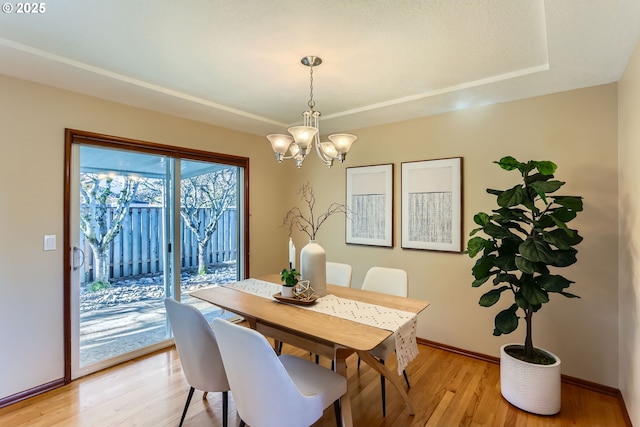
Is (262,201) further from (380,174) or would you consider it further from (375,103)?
(375,103)

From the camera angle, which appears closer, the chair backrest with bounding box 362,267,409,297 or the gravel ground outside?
the chair backrest with bounding box 362,267,409,297

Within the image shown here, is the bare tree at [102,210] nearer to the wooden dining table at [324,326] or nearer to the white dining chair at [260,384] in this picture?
the wooden dining table at [324,326]

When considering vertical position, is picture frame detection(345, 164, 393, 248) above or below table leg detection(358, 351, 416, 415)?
above

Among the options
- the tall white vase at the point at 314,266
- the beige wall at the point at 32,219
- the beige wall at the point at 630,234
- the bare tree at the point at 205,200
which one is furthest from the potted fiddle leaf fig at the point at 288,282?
the beige wall at the point at 630,234

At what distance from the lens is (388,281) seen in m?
2.69

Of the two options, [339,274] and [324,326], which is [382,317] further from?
[339,274]

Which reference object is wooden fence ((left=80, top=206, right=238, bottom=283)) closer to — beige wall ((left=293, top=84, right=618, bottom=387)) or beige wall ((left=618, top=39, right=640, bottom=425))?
beige wall ((left=293, top=84, right=618, bottom=387))

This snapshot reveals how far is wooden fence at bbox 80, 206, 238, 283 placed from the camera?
2914mm

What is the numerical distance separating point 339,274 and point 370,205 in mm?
1021

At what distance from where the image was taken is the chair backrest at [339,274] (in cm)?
293

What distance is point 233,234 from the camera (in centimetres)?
394

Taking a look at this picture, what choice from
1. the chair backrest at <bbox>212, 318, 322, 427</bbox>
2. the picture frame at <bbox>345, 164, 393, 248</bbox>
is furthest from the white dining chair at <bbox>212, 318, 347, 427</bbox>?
the picture frame at <bbox>345, 164, 393, 248</bbox>

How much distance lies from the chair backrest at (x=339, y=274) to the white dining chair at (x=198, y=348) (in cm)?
140

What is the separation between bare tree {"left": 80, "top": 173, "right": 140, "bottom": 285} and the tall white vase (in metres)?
1.94
